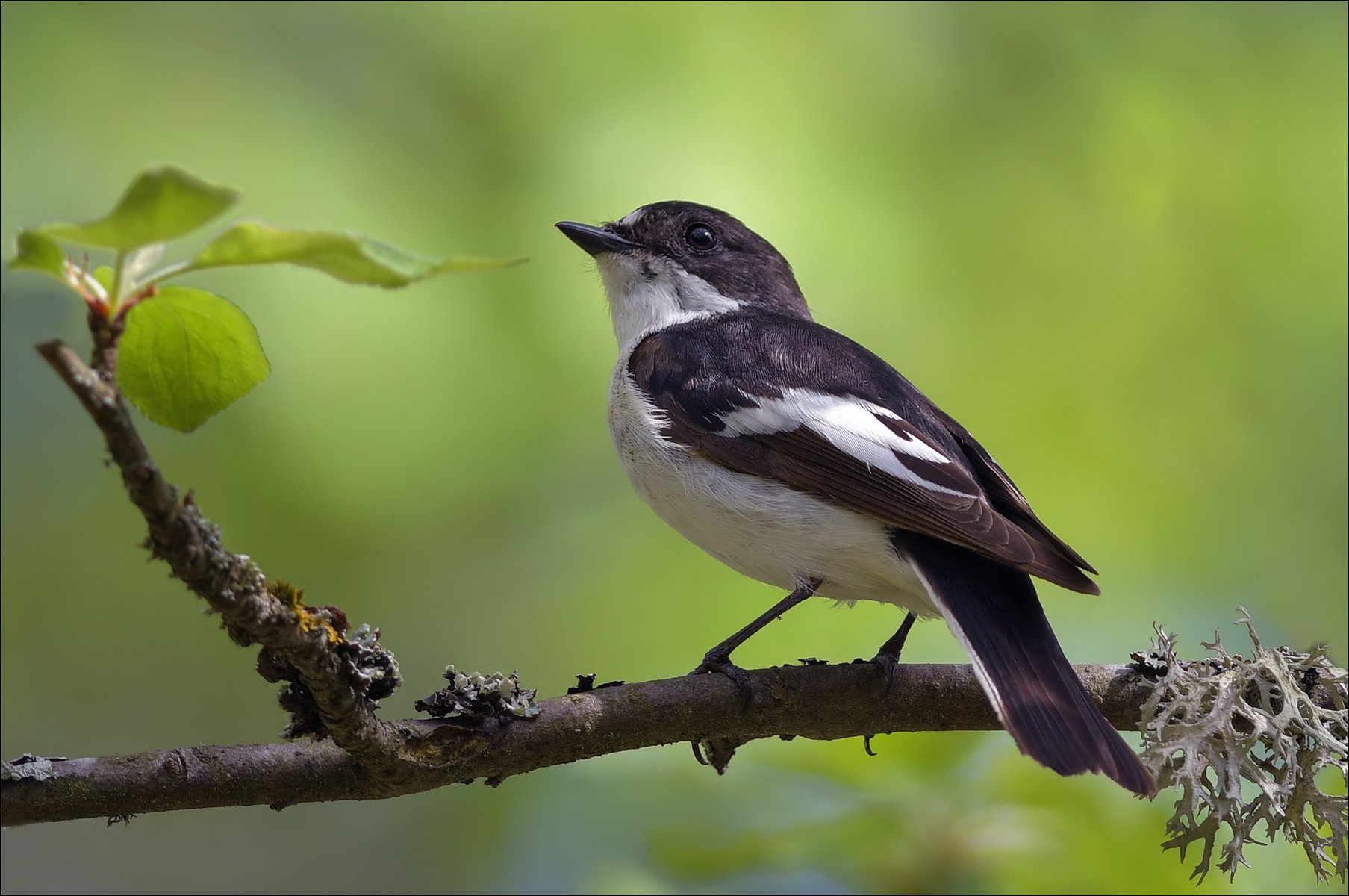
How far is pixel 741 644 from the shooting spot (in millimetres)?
2746

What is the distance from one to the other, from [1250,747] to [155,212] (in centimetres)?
202

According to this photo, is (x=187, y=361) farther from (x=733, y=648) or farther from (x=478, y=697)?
(x=733, y=648)

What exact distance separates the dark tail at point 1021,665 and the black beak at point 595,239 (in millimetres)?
1253

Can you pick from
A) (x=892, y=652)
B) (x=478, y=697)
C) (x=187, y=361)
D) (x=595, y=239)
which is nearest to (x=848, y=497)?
(x=892, y=652)

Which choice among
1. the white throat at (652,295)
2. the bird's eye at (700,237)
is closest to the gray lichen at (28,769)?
the white throat at (652,295)

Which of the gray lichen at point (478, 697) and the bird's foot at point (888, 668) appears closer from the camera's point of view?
the gray lichen at point (478, 697)

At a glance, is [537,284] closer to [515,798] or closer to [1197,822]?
[515,798]

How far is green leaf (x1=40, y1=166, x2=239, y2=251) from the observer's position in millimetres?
951

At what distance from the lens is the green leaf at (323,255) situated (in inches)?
41.2

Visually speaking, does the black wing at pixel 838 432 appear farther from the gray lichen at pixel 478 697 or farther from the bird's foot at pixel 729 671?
the gray lichen at pixel 478 697

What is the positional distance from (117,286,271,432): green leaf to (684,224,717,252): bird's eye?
272 centimetres

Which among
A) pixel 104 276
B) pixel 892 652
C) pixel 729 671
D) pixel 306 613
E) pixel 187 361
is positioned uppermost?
pixel 104 276

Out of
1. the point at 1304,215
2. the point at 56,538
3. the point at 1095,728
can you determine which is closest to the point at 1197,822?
the point at 1095,728

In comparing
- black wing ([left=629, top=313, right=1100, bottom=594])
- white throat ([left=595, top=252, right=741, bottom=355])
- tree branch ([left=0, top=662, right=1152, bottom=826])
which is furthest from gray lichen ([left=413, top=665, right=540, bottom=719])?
white throat ([left=595, top=252, right=741, bottom=355])
